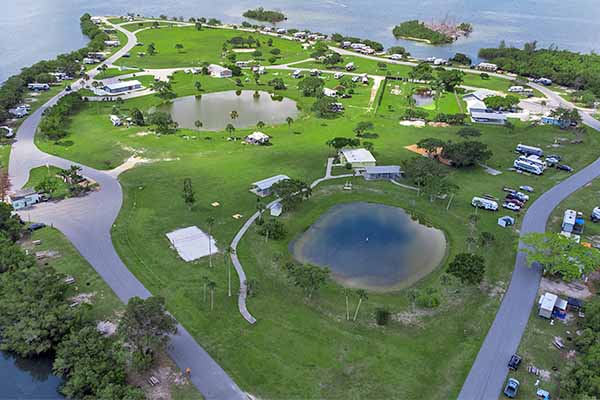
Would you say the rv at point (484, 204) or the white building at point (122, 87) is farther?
the white building at point (122, 87)

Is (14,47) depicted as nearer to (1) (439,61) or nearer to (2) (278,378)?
(1) (439,61)

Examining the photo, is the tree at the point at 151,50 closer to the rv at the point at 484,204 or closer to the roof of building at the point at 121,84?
the roof of building at the point at 121,84

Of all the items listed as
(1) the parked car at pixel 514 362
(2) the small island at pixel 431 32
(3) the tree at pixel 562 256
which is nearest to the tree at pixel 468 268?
(3) the tree at pixel 562 256

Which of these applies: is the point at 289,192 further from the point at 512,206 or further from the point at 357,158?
the point at 512,206

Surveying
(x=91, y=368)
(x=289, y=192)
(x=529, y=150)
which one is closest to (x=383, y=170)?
(x=289, y=192)

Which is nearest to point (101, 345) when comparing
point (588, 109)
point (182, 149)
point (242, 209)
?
point (242, 209)

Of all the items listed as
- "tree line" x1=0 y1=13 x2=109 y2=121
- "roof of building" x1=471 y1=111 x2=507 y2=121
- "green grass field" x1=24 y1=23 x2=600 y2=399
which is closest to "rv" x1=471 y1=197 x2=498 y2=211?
"green grass field" x1=24 y1=23 x2=600 y2=399
